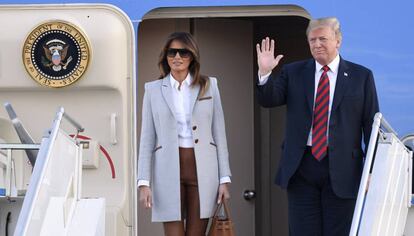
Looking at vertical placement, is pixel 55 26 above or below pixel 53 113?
above

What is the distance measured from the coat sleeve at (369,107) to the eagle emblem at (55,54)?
1878 millimetres

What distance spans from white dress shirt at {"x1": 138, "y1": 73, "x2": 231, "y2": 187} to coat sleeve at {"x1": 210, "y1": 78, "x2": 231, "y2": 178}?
5 centimetres

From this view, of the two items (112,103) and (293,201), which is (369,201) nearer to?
(293,201)

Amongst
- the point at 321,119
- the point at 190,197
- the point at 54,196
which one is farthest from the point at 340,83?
the point at 54,196

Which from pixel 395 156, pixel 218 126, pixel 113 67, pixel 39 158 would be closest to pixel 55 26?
pixel 113 67

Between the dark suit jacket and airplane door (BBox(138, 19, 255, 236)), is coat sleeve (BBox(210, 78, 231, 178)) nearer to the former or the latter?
the dark suit jacket

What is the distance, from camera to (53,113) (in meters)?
6.07

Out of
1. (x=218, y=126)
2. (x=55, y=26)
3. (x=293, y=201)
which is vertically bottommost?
(x=293, y=201)

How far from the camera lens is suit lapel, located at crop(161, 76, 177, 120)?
539 centimetres

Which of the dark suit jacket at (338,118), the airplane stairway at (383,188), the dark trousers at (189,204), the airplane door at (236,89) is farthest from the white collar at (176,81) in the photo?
the airplane door at (236,89)

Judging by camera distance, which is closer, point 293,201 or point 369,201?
point 369,201

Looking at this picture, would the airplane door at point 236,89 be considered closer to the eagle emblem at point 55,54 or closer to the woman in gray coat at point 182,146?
the eagle emblem at point 55,54

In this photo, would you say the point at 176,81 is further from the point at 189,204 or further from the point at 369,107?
the point at 369,107

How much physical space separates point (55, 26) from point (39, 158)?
1.76 metres
